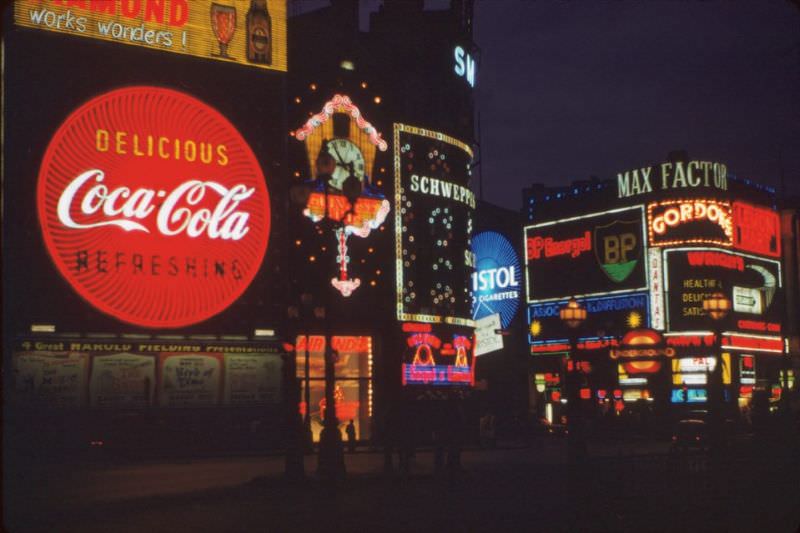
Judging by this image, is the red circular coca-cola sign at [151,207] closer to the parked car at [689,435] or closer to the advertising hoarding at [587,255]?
the parked car at [689,435]

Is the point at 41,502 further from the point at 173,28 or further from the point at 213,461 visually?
the point at 173,28

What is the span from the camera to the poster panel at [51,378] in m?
36.9

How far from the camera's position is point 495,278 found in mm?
67125

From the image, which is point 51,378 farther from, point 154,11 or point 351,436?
point 154,11

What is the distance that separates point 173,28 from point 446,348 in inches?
839

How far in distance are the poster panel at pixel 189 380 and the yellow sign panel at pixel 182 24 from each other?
13.3 m

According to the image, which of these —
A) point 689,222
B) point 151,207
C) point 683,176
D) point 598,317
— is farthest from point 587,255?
point 151,207

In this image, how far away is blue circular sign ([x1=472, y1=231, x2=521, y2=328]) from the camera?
65.2 metres

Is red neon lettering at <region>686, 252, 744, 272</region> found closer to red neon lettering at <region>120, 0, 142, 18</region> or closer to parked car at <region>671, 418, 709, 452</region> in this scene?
parked car at <region>671, 418, 709, 452</region>

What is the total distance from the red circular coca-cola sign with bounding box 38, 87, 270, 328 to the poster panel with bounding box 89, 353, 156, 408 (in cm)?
165

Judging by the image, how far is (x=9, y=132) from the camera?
3822cm

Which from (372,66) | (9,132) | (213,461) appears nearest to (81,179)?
(9,132)

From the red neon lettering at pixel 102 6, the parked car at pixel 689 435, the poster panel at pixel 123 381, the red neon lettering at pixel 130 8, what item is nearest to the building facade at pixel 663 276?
the parked car at pixel 689 435

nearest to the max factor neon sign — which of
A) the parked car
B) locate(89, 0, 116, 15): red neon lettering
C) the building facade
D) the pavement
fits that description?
the building facade
